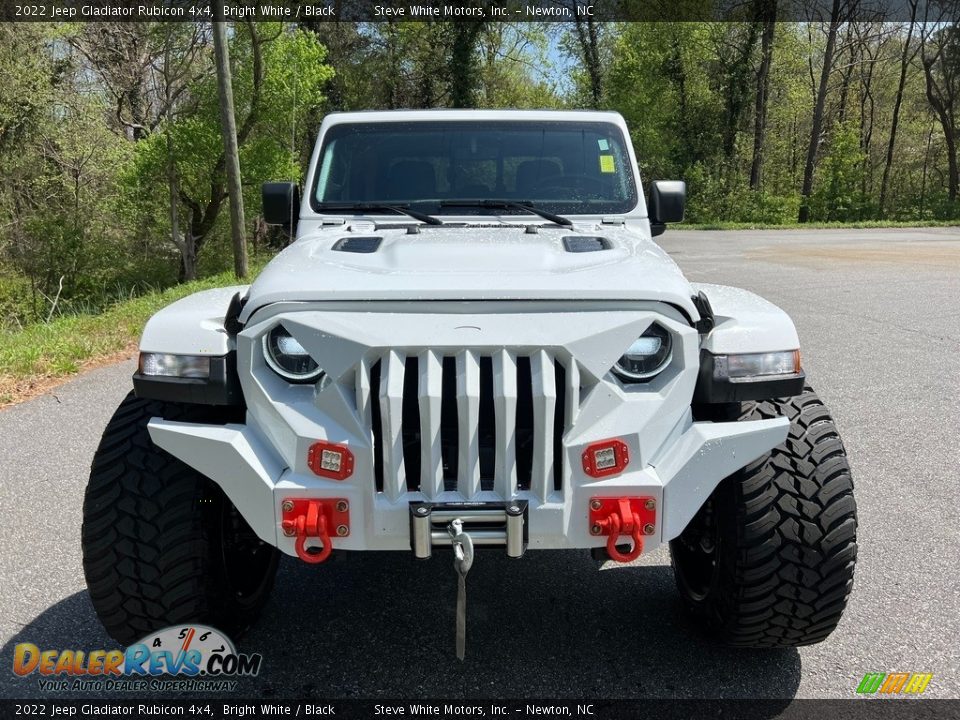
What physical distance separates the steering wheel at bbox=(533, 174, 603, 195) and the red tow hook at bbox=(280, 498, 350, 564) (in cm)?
204

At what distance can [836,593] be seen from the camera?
2.46m

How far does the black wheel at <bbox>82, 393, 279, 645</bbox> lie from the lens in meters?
2.42

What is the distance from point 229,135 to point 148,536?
1396 centimetres

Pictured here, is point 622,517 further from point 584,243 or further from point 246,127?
point 246,127

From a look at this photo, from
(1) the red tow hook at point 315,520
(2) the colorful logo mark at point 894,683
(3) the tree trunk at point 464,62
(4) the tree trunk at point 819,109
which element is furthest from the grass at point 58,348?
(4) the tree trunk at point 819,109

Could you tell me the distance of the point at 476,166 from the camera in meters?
3.78

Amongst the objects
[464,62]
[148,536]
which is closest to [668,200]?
[148,536]

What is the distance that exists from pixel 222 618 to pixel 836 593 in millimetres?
1920

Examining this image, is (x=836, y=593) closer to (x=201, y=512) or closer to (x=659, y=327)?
(x=659, y=327)

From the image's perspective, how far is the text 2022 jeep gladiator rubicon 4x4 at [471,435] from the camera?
2146mm

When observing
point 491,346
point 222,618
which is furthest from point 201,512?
point 491,346

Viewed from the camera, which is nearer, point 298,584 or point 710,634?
point 710,634

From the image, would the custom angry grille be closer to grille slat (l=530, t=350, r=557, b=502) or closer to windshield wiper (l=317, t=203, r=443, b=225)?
grille slat (l=530, t=350, r=557, b=502)

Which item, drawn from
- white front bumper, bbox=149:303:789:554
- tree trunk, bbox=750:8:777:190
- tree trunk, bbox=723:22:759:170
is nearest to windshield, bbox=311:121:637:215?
white front bumper, bbox=149:303:789:554
